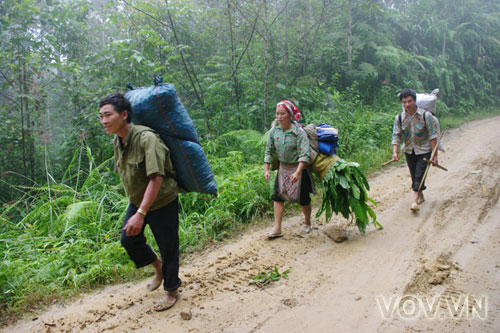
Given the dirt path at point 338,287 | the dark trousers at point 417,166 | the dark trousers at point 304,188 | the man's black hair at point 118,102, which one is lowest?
the dirt path at point 338,287

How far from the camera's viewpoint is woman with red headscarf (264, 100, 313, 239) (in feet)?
12.8

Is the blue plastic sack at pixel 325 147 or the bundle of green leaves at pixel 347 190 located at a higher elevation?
the blue plastic sack at pixel 325 147

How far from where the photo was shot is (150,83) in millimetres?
7148

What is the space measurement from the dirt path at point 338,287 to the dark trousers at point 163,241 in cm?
34

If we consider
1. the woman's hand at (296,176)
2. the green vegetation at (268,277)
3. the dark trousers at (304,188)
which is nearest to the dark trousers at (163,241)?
the green vegetation at (268,277)

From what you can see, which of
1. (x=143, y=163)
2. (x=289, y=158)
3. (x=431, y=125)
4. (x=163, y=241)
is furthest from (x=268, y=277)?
(x=431, y=125)

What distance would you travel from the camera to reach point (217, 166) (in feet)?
19.9

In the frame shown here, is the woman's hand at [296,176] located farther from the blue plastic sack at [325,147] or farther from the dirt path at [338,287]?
the dirt path at [338,287]

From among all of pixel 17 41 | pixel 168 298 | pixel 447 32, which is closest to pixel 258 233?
pixel 168 298

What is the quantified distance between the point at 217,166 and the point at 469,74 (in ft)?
50.7

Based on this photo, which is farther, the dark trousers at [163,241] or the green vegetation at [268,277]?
the green vegetation at [268,277]

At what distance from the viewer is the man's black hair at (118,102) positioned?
8.39ft

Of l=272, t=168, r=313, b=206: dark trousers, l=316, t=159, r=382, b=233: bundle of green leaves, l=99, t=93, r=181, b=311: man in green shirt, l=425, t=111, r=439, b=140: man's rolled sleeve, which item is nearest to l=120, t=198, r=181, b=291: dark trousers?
l=99, t=93, r=181, b=311: man in green shirt

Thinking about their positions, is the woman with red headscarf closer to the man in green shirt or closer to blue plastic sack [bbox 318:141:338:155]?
blue plastic sack [bbox 318:141:338:155]
